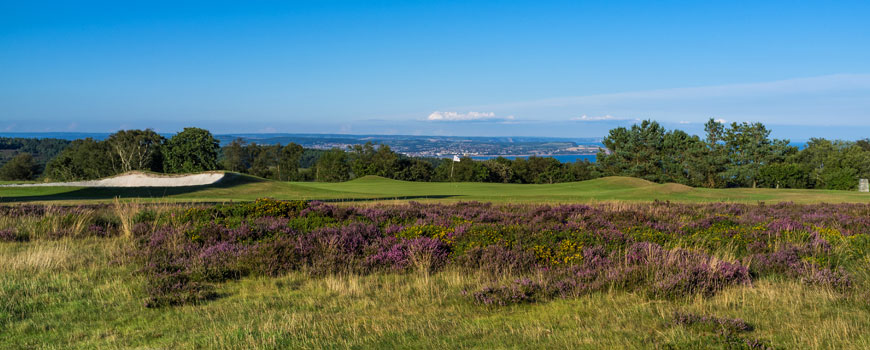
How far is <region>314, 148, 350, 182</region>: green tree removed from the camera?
75062mm

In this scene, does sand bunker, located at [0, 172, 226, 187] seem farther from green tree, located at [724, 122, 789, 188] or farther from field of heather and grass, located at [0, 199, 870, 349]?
green tree, located at [724, 122, 789, 188]

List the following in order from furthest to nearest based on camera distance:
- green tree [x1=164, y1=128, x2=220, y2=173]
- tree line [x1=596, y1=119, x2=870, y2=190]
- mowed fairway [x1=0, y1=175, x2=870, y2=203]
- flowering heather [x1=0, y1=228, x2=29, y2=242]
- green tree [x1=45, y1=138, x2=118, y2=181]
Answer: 1. green tree [x1=45, y1=138, x2=118, y2=181]
2. green tree [x1=164, y1=128, x2=220, y2=173]
3. tree line [x1=596, y1=119, x2=870, y2=190]
4. mowed fairway [x1=0, y1=175, x2=870, y2=203]
5. flowering heather [x1=0, y1=228, x2=29, y2=242]

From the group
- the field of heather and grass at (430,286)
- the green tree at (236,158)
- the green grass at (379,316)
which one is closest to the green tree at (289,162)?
the green tree at (236,158)

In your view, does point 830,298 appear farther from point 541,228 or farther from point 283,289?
point 283,289

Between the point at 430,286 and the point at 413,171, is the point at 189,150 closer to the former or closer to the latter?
the point at 413,171

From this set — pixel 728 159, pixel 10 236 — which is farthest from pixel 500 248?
pixel 728 159

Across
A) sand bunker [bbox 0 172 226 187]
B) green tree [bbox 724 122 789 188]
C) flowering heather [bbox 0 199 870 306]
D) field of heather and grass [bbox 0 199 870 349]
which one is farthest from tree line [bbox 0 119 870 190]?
field of heather and grass [bbox 0 199 870 349]

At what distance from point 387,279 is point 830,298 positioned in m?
5.54

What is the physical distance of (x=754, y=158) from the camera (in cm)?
6041

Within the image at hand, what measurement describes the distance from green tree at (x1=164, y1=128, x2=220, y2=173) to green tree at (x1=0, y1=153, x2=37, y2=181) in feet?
107

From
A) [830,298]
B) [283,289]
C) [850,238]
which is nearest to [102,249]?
[283,289]

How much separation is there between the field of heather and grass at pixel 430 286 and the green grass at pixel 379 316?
3cm

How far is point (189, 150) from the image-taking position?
73.6 metres

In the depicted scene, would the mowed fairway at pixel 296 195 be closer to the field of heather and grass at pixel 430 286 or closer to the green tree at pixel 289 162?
the field of heather and grass at pixel 430 286
